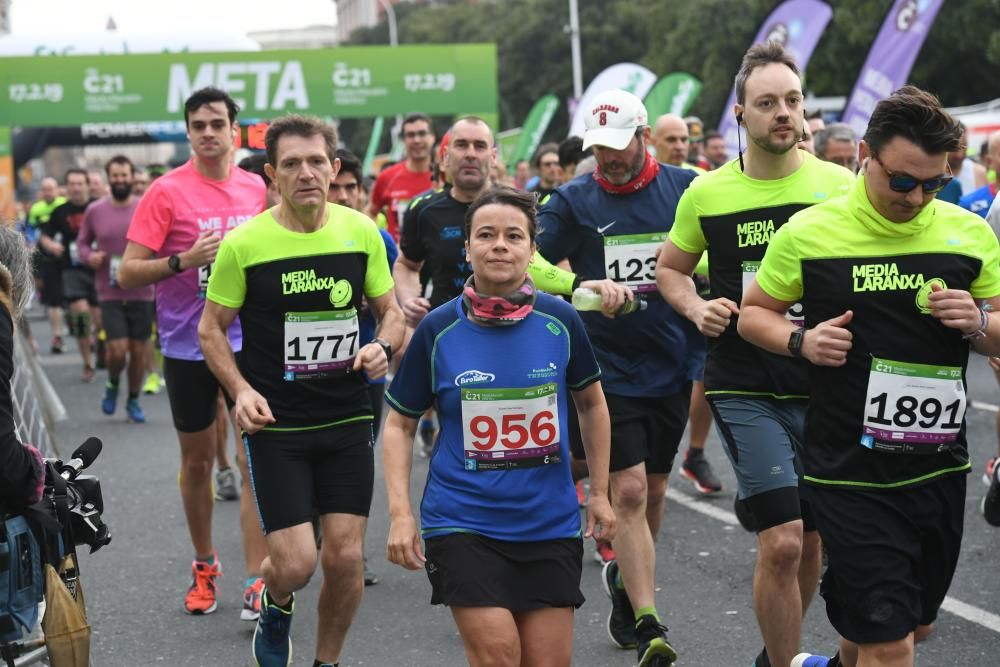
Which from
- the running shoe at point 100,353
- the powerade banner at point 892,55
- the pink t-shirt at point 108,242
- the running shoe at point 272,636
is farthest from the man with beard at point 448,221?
the powerade banner at point 892,55

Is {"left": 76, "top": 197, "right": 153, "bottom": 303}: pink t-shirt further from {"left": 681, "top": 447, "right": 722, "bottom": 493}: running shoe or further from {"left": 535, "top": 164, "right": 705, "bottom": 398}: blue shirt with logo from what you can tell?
{"left": 535, "top": 164, "right": 705, "bottom": 398}: blue shirt with logo

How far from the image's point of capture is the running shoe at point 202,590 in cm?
671

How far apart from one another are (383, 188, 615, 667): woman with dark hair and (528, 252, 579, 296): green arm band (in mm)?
1548

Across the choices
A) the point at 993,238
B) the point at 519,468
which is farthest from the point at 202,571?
the point at 993,238

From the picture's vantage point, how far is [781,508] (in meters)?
4.93

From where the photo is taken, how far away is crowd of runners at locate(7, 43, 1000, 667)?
402 centimetres

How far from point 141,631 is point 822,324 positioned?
12.3ft

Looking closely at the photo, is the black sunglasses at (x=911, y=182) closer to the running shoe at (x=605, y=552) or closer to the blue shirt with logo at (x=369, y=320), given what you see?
the blue shirt with logo at (x=369, y=320)

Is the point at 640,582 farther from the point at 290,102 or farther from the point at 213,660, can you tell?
the point at 290,102

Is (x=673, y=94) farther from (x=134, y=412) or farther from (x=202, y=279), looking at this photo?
(x=202, y=279)

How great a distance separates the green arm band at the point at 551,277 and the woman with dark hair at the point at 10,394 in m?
2.22

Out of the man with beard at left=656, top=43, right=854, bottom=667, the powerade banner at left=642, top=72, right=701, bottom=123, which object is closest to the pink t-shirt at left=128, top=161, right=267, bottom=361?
the man with beard at left=656, top=43, right=854, bottom=667

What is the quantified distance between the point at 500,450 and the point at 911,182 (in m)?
1.36

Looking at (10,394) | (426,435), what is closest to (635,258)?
(10,394)
